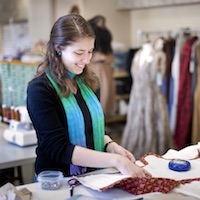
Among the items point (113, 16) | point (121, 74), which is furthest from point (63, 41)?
point (113, 16)

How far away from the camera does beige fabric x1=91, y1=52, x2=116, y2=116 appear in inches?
159

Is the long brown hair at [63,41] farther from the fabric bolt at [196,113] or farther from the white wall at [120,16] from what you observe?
the white wall at [120,16]

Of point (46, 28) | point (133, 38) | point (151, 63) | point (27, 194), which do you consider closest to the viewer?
point (27, 194)

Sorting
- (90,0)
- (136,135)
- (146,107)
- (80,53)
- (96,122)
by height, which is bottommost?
(136,135)

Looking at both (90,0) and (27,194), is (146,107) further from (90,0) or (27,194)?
(27,194)

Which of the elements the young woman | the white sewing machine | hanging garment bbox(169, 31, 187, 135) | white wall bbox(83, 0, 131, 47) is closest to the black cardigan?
the young woman

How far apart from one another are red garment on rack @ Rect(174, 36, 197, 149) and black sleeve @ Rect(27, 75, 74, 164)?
8.23 ft

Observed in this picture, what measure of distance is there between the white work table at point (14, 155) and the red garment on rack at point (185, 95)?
1984 mm

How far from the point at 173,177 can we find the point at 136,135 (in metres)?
2.32

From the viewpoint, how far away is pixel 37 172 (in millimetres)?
1733

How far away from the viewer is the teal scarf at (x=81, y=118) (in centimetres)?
165

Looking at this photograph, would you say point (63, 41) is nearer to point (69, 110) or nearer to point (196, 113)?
point (69, 110)

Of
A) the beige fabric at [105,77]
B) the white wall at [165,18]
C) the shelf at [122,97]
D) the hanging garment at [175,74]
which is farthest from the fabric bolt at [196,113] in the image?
the shelf at [122,97]

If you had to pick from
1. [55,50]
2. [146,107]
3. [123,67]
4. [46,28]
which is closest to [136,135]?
→ [146,107]
